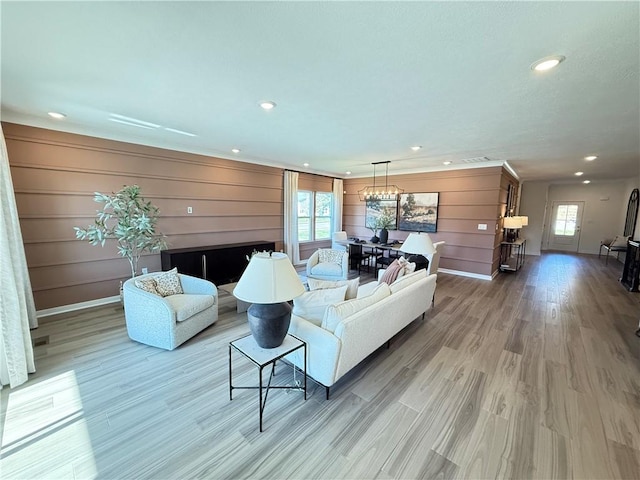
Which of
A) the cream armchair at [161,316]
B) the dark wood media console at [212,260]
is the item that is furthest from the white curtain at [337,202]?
the cream armchair at [161,316]

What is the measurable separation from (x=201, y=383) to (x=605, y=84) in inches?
172

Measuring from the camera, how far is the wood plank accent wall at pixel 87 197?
11.3ft

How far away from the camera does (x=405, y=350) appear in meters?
2.90

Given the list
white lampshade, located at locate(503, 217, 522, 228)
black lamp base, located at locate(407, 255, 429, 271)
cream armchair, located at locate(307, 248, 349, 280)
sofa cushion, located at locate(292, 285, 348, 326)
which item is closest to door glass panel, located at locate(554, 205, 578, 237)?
white lampshade, located at locate(503, 217, 522, 228)

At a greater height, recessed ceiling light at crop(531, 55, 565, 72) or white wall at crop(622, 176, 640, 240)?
recessed ceiling light at crop(531, 55, 565, 72)

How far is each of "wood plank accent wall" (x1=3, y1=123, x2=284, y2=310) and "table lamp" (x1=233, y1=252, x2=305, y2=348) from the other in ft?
11.5

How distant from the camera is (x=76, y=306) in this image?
3.82 m

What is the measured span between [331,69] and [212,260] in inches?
157

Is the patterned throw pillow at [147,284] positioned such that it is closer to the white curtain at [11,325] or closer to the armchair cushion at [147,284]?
the armchair cushion at [147,284]

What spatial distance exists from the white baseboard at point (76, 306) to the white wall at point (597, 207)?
14.1 metres

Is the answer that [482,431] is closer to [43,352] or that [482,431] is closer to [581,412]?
[581,412]

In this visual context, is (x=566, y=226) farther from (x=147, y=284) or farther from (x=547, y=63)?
(x=147, y=284)

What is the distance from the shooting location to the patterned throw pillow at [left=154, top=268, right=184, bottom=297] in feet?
10.5

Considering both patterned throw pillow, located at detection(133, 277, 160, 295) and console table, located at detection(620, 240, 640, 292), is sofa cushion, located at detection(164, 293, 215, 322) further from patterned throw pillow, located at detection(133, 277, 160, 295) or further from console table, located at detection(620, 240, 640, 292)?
console table, located at detection(620, 240, 640, 292)
